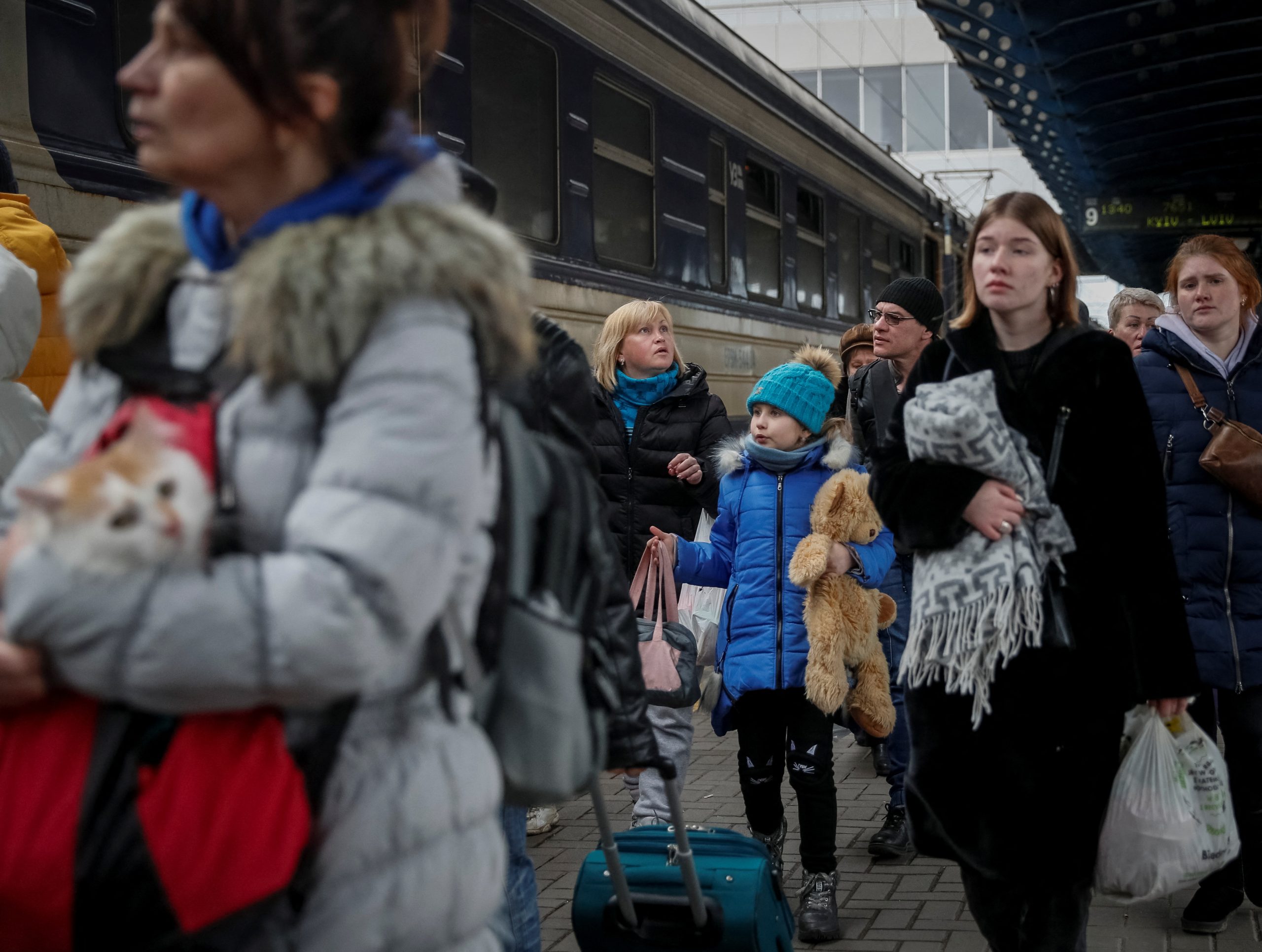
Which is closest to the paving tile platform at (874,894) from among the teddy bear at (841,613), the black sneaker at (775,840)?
the black sneaker at (775,840)

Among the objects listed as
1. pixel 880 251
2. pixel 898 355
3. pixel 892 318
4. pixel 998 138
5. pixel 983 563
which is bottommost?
pixel 983 563

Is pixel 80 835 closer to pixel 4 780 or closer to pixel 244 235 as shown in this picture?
pixel 4 780

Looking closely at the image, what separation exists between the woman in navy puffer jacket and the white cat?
3219 mm

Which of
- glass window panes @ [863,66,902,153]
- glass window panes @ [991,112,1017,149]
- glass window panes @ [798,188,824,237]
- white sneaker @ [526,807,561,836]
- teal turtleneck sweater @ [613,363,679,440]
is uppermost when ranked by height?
glass window panes @ [863,66,902,153]

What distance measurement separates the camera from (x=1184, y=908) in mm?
4207

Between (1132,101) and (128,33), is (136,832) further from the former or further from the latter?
(1132,101)

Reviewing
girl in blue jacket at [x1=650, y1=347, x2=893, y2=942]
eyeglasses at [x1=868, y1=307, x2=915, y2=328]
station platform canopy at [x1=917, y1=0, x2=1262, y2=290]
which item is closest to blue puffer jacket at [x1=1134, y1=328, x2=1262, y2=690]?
girl in blue jacket at [x1=650, y1=347, x2=893, y2=942]

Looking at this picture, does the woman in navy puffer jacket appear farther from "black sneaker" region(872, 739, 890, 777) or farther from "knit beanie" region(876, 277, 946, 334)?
"black sneaker" region(872, 739, 890, 777)

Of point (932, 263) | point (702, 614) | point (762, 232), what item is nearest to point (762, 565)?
point (702, 614)

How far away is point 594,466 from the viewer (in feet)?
8.04

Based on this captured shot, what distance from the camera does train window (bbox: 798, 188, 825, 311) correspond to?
11391mm

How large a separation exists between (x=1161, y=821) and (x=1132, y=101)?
35.1ft

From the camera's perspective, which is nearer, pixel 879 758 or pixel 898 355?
pixel 898 355

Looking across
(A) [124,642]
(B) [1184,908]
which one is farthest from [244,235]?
(B) [1184,908]
